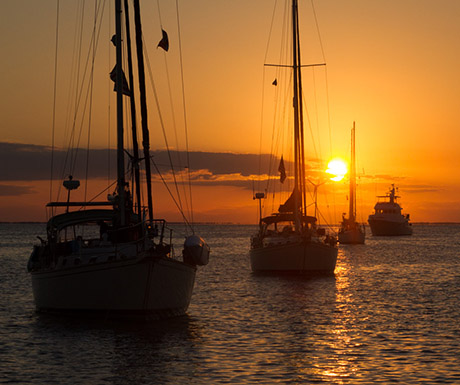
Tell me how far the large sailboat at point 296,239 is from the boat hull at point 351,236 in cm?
7322

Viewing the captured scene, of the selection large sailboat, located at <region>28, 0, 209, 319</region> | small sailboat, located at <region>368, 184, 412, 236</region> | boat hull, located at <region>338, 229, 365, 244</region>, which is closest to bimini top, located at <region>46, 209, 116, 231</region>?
large sailboat, located at <region>28, 0, 209, 319</region>

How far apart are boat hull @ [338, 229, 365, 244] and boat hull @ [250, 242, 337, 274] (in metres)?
74.4

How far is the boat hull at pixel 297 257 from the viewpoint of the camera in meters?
48.1

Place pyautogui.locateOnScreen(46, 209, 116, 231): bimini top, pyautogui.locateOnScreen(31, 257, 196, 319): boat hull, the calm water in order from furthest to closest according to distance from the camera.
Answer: pyautogui.locateOnScreen(46, 209, 116, 231): bimini top < pyautogui.locateOnScreen(31, 257, 196, 319): boat hull < the calm water

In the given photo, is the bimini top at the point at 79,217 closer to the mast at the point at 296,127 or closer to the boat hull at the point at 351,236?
the mast at the point at 296,127

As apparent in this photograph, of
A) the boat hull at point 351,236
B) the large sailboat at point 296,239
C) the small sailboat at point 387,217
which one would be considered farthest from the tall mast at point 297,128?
the small sailboat at point 387,217

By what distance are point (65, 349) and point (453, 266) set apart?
5690 centimetres

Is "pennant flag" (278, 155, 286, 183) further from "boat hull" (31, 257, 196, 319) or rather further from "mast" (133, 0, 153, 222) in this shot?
"boat hull" (31, 257, 196, 319)

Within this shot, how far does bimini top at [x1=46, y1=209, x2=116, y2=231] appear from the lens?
1182 inches

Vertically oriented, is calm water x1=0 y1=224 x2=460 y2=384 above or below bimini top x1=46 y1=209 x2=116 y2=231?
below

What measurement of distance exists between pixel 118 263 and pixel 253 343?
5.20m

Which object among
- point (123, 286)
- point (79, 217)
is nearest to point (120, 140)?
point (79, 217)

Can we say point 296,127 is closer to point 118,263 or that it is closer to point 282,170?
point 282,170

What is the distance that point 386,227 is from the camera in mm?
190375
